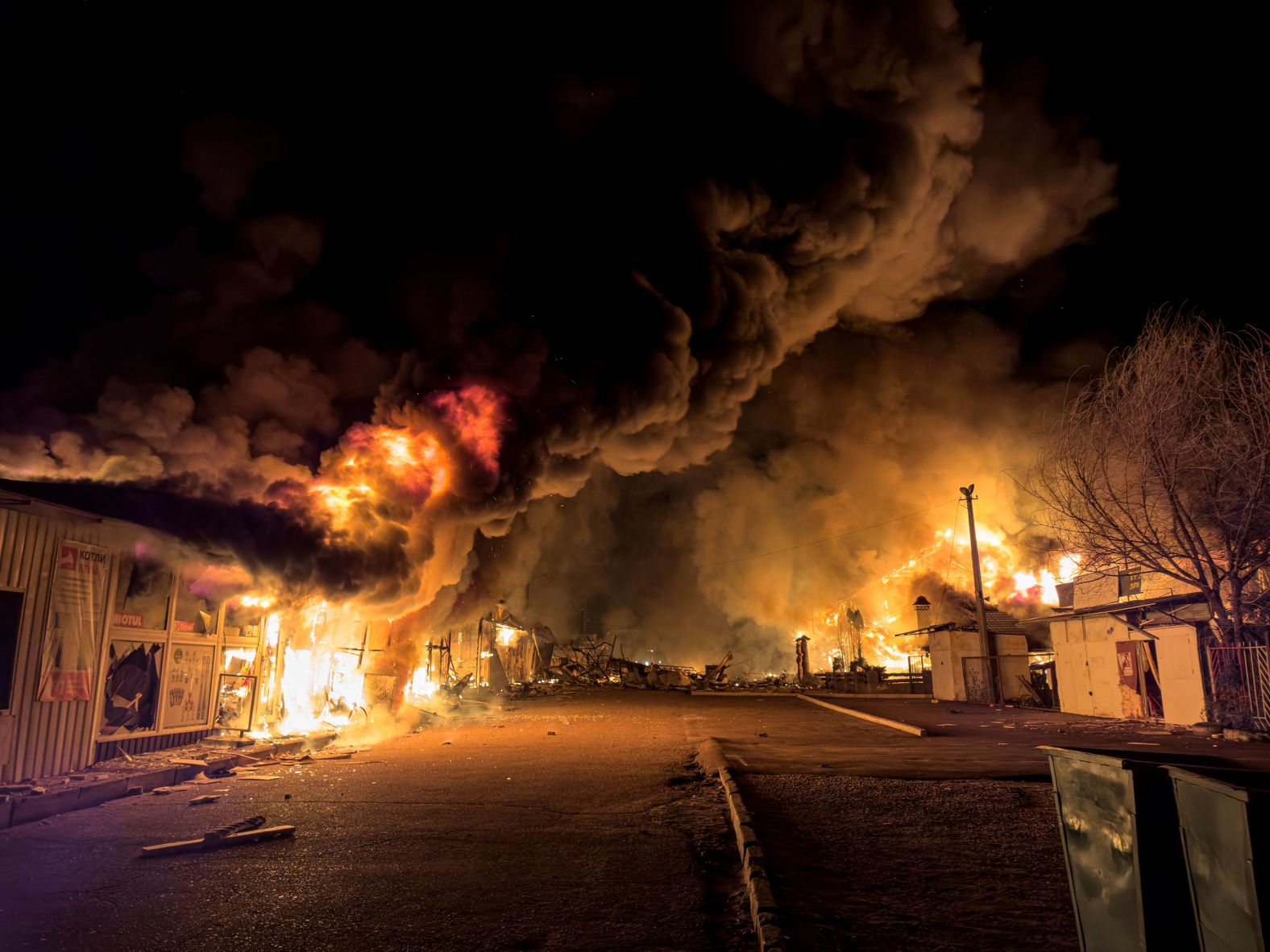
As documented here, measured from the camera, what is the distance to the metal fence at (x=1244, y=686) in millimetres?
16672

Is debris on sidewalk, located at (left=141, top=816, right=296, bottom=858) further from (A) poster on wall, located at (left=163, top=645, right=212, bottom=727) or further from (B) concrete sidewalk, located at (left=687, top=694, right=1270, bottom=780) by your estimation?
(B) concrete sidewalk, located at (left=687, top=694, right=1270, bottom=780)

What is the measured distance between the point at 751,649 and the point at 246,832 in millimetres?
65807

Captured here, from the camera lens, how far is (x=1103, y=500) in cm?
1816

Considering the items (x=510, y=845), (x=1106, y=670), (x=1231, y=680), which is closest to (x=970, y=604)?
(x=1106, y=670)

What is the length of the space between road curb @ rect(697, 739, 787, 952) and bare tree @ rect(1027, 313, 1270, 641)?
1343 cm

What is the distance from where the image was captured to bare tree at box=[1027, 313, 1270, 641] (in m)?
15.9

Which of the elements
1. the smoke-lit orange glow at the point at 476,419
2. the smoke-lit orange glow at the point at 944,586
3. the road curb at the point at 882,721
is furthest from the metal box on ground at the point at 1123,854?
the smoke-lit orange glow at the point at 944,586

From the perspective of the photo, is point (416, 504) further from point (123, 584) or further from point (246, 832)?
point (246, 832)

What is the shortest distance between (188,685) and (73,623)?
Answer: 3325mm

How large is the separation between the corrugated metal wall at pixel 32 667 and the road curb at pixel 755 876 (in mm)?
8595

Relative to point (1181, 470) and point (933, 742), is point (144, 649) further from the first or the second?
point (1181, 470)

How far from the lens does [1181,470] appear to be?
16969mm

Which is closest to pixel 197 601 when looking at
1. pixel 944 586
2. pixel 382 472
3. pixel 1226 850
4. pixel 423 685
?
pixel 382 472

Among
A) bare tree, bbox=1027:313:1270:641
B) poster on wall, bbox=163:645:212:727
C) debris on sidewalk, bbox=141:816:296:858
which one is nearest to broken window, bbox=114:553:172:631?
poster on wall, bbox=163:645:212:727
